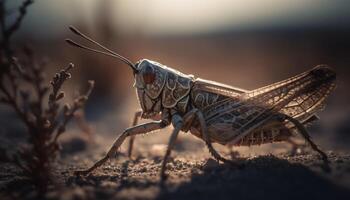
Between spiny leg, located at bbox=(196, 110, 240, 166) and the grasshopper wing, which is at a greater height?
the grasshopper wing

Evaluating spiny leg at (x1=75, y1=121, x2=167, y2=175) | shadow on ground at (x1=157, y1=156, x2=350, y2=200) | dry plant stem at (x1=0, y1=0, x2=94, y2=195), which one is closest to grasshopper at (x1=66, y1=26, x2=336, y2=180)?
spiny leg at (x1=75, y1=121, x2=167, y2=175)

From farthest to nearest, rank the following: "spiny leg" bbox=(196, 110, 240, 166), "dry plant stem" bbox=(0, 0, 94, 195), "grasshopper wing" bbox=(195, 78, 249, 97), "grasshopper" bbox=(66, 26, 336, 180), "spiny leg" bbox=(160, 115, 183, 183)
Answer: "grasshopper wing" bbox=(195, 78, 249, 97), "grasshopper" bbox=(66, 26, 336, 180), "spiny leg" bbox=(196, 110, 240, 166), "spiny leg" bbox=(160, 115, 183, 183), "dry plant stem" bbox=(0, 0, 94, 195)

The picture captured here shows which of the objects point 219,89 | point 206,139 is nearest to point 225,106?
point 219,89

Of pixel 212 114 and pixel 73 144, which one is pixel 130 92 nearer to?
pixel 73 144

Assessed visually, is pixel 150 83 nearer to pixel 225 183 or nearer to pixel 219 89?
pixel 219 89

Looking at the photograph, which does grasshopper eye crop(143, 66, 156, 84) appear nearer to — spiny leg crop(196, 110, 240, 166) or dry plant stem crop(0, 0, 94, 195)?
spiny leg crop(196, 110, 240, 166)

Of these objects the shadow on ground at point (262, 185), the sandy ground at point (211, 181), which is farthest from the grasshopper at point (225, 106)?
the shadow on ground at point (262, 185)

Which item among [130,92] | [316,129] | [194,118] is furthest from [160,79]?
[130,92]
